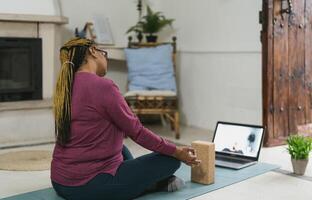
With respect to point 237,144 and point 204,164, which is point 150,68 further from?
point 204,164

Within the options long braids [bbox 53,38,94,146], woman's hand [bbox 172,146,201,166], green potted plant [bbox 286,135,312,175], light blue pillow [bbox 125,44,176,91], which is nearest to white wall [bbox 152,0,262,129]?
light blue pillow [bbox 125,44,176,91]

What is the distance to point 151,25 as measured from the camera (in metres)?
4.89

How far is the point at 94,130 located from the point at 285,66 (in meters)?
2.29

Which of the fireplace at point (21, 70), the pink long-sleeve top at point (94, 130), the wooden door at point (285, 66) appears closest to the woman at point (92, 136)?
the pink long-sleeve top at point (94, 130)

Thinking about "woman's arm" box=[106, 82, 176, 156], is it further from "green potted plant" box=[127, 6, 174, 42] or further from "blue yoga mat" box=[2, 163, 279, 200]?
"green potted plant" box=[127, 6, 174, 42]

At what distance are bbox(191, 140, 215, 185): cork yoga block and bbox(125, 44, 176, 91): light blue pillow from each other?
1.99m

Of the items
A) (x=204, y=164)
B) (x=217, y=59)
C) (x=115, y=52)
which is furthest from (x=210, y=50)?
(x=204, y=164)

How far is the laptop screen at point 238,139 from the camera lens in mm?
3037

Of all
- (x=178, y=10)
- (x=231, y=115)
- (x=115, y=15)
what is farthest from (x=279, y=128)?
(x=115, y=15)

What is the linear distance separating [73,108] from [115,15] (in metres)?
3.12

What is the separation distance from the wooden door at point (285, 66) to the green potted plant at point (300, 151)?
34.7 inches

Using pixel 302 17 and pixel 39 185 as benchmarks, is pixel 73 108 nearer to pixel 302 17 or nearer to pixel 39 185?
pixel 39 185

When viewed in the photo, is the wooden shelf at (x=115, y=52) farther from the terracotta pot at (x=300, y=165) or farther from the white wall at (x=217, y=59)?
the terracotta pot at (x=300, y=165)

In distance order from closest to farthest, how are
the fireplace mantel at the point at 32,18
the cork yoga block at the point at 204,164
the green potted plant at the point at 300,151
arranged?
the cork yoga block at the point at 204,164 < the green potted plant at the point at 300,151 < the fireplace mantel at the point at 32,18
